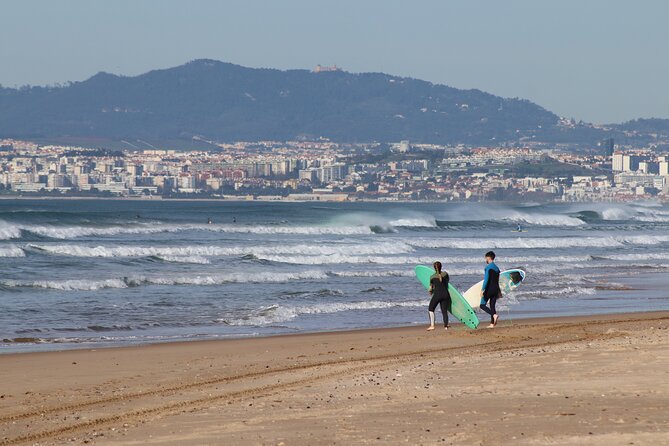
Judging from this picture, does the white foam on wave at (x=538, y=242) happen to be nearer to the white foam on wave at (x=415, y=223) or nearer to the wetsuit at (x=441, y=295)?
the white foam on wave at (x=415, y=223)

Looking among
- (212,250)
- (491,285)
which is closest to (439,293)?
(491,285)

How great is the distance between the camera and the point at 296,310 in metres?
20.4

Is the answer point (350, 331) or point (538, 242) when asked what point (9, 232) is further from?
point (350, 331)

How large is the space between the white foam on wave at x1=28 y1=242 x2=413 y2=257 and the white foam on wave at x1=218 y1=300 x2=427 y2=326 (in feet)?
53.4

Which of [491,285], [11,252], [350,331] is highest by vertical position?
[491,285]

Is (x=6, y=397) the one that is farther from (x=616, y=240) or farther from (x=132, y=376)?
(x=616, y=240)

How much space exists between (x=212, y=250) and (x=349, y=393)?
100 feet

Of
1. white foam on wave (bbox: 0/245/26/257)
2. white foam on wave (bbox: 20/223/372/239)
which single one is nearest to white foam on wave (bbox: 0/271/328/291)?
white foam on wave (bbox: 0/245/26/257)

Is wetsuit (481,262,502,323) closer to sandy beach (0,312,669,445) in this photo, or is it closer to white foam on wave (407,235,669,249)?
sandy beach (0,312,669,445)

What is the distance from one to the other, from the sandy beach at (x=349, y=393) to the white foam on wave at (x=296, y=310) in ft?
11.8

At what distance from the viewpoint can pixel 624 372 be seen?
10.9 meters

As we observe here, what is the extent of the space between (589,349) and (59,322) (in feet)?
27.7

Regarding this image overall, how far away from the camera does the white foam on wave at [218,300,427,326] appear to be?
18719mm

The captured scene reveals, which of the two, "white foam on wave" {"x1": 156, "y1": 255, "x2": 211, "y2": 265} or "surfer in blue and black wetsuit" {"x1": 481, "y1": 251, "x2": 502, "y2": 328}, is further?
"white foam on wave" {"x1": 156, "y1": 255, "x2": 211, "y2": 265}
